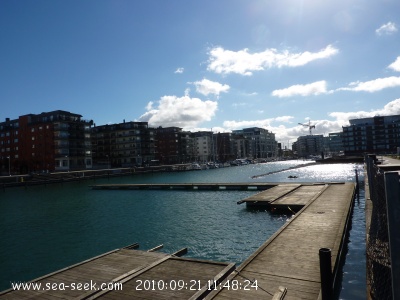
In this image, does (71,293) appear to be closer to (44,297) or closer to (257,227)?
(44,297)

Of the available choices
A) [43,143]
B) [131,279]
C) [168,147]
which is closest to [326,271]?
[131,279]

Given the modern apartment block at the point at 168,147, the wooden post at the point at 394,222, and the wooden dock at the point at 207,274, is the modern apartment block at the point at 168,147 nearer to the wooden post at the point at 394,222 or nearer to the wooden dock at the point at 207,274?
the wooden dock at the point at 207,274

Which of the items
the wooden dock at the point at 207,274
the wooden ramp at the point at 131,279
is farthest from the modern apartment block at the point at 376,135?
the wooden ramp at the point at 131,279

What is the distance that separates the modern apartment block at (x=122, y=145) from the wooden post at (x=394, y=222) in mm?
158542

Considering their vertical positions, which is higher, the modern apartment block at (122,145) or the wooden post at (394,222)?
the modern apartment block at (122,145)

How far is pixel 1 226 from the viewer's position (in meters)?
32.8

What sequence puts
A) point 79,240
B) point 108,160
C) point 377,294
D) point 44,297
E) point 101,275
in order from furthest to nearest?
point 108,160
point 79,240
point 101,275
point 44,297
point 377,294

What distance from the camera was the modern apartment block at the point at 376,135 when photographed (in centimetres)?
19088

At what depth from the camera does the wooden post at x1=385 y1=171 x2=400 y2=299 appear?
4344 mm

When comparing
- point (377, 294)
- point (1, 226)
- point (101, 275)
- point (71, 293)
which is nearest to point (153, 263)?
point (101, 275)

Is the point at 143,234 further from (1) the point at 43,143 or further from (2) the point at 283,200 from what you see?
(1) the point at 43,143

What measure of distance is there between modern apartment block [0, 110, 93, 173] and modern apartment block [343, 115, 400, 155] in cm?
17274

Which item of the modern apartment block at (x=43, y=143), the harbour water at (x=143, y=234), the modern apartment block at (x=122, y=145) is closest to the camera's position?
the harbour water at (x=143, y=234)

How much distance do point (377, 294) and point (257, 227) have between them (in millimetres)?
16461
